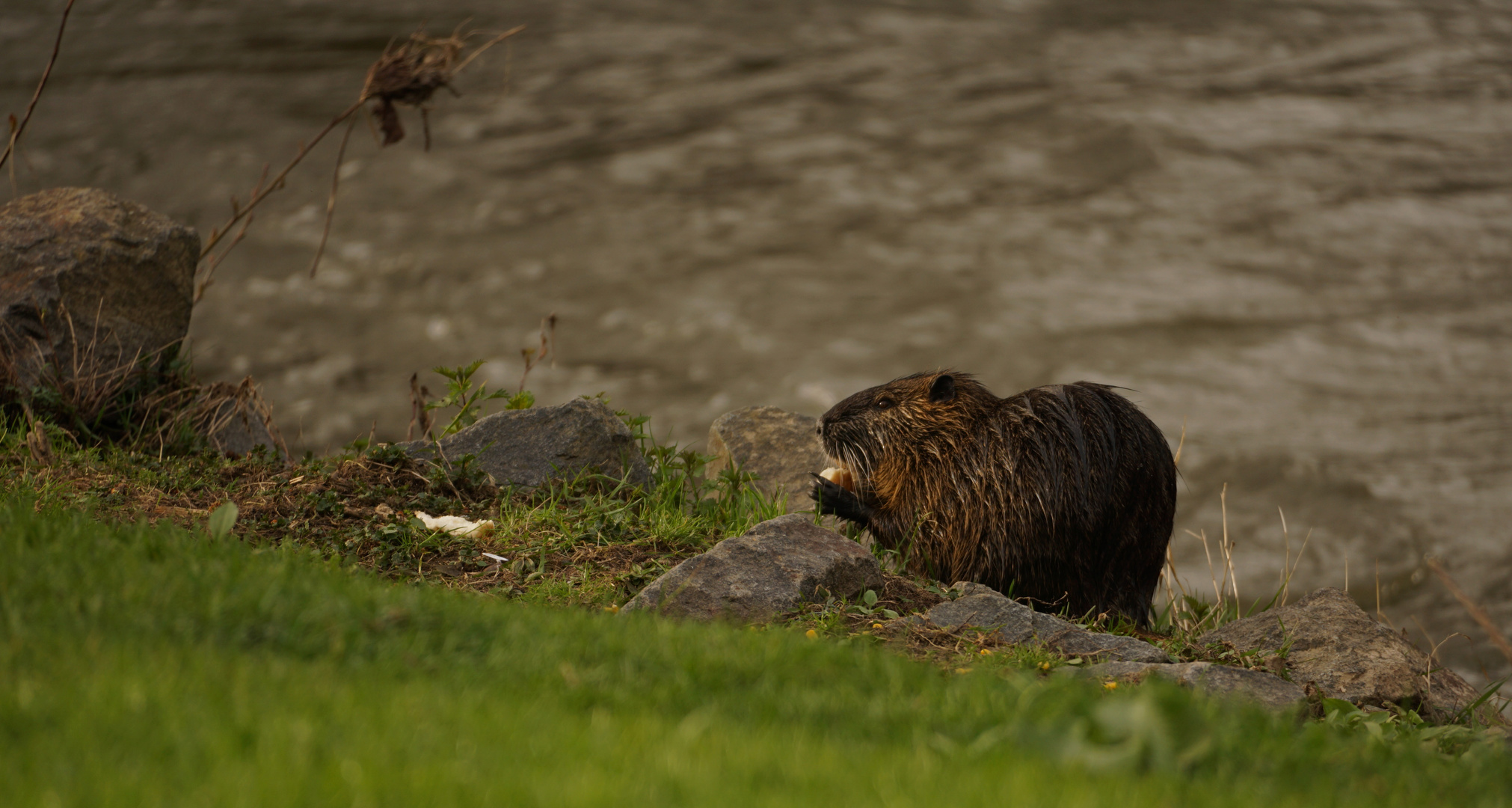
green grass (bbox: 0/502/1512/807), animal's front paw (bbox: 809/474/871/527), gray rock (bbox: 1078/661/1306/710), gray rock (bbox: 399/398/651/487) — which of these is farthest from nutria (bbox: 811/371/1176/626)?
green grass (bbox: 0/502/1512/807)

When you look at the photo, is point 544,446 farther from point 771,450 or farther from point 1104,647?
point 1104,647

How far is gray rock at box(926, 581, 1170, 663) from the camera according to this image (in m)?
4.59

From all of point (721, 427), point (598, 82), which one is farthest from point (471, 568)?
point (598, 82)

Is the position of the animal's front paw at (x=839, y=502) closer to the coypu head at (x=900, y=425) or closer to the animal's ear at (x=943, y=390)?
the coypu head at (x=900, y=425)

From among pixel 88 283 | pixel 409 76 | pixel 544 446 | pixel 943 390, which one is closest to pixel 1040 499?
pixel 943 390

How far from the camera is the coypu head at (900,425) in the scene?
6184 mm

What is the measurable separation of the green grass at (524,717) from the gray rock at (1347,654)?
1.06m

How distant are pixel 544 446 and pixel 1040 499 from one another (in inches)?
98.1

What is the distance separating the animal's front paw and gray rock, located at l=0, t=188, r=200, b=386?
13.0 feet

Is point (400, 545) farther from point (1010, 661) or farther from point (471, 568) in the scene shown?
point (1010, 661)

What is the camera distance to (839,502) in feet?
20.4

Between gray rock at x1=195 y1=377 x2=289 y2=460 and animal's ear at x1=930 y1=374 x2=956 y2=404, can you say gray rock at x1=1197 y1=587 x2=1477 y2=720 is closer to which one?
animal's ear at x1=930 y1=374 x2=956 y2=404

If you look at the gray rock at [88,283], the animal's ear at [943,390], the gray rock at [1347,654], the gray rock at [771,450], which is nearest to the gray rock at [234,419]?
the gray rock at [88,283]

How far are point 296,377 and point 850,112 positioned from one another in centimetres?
1063
